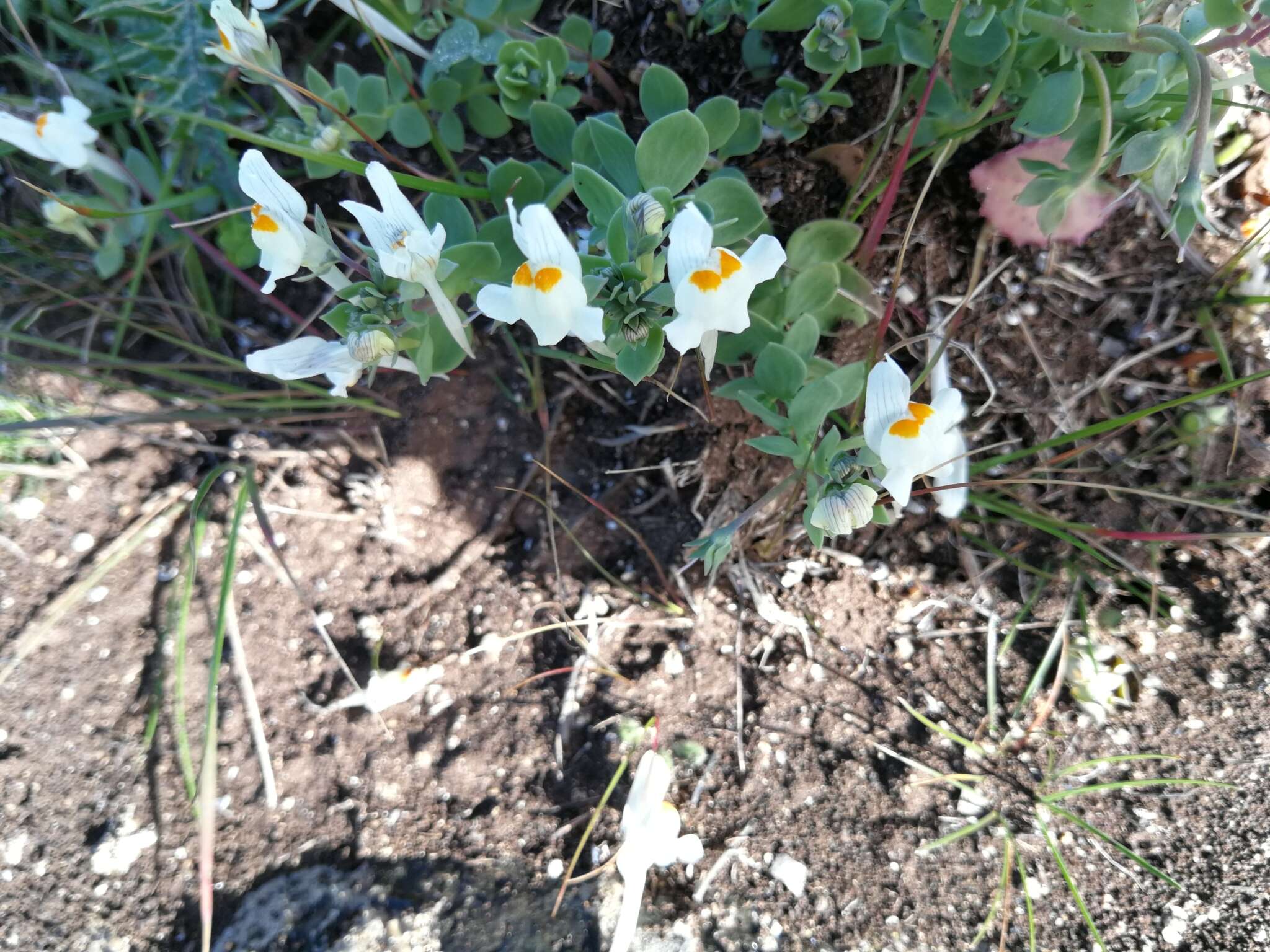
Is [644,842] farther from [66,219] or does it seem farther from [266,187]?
[66,219]

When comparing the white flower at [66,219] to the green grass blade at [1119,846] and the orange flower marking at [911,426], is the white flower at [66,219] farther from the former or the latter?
the green grass blade at [1119,846]

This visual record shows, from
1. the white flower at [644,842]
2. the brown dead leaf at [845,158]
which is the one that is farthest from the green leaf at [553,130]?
the white flower at [644,842]

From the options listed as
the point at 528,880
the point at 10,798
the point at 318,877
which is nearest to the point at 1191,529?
the point at 528,880

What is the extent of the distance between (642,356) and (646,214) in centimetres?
26

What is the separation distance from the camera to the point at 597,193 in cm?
158

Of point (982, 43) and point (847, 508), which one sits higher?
point (982, 43)

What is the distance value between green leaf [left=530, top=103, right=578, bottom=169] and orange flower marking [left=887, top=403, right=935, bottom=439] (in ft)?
3.18

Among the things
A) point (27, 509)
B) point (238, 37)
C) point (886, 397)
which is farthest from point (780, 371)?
point (27, 509)

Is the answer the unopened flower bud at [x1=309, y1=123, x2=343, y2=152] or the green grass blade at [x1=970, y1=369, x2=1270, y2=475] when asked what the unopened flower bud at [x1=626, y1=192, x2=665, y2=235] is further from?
the green grass blade at [x1=970, y1=369, x2=1270, y2=475]

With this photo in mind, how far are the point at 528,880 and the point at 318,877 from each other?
0.52 metres

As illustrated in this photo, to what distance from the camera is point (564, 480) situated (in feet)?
7.32

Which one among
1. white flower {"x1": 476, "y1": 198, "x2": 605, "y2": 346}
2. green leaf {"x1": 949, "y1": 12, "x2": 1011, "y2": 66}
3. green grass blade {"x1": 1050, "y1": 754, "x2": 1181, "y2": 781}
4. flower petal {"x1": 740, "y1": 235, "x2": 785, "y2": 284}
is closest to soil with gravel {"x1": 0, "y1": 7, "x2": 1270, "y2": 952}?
green grass blade {"x1": 1050, "y1": 754, "x2": 1181, "y2": 781}

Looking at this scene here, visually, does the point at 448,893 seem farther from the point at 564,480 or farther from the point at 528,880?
the point at 564,480

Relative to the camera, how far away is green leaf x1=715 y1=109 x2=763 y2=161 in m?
1.93
